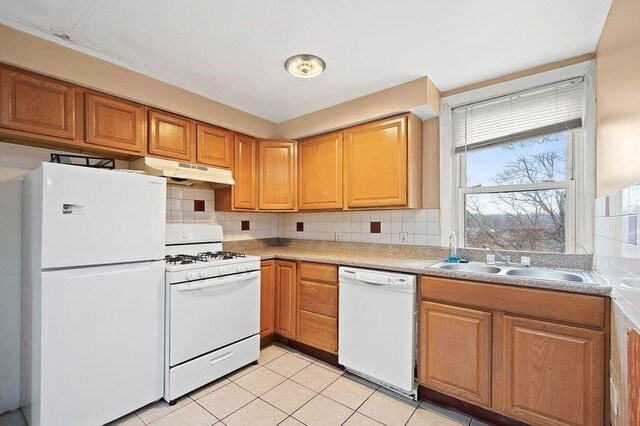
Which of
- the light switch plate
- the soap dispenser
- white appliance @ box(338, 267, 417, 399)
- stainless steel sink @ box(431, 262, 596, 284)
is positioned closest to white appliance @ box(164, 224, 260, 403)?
white appliance @ box(338, 267, 417, 399)

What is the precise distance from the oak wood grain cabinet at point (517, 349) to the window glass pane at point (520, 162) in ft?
3.31

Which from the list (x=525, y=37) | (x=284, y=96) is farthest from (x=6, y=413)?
(x=525, y=37)

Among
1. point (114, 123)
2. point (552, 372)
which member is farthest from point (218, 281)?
point (552, 372)

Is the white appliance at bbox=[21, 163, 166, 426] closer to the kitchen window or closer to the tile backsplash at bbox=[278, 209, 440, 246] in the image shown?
the tile backsplash at bbox=[278, 209, 440, 246]

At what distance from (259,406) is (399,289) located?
1.20 meters

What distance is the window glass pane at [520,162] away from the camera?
204cm

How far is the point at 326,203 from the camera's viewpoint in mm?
2855

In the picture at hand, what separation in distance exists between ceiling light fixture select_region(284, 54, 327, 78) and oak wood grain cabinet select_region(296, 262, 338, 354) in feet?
4.95

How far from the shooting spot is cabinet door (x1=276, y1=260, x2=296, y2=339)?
2629mm

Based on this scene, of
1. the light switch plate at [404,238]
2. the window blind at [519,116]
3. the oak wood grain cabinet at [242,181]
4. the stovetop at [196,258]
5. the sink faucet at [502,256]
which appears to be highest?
the window blind at [519,116]

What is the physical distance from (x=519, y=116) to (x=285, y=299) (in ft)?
8.14

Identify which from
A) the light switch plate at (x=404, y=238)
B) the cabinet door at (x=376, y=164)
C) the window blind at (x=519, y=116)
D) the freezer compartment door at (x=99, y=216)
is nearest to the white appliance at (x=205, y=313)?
the freezer compartment door at (x=99, y=216)

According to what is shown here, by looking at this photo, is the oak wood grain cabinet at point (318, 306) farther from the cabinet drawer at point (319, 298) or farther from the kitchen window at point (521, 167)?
the kitchen window at point (521, 167)

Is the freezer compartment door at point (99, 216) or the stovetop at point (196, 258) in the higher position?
the freezer compartment door at point (99, 216)
